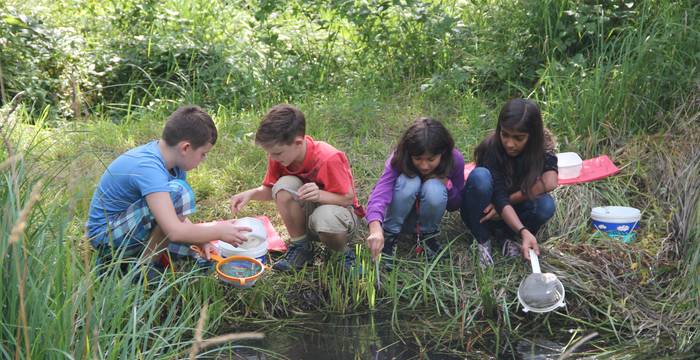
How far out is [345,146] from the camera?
5.24 metres

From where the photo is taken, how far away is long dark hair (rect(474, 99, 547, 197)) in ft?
12.9

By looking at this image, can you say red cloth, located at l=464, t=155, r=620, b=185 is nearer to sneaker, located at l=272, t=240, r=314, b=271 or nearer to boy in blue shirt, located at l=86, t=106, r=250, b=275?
sneaker, located at l=272, t=240, r=314, b=271

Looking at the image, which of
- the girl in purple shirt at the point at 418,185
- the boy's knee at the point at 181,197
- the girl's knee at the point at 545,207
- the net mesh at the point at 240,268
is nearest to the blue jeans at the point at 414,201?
the girl in purple shirt at the point at 418,185

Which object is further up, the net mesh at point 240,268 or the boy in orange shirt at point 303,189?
the boy in orange shirt at point 303,189

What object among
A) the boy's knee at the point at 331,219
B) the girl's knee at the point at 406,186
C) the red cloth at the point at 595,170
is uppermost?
the girl's knee at the point at 406,186

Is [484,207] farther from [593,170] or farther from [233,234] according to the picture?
[233,234]

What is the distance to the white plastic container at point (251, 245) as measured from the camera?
12.7 feet

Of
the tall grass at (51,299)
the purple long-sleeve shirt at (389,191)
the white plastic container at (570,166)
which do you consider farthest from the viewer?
the white plastic container at (570,166)

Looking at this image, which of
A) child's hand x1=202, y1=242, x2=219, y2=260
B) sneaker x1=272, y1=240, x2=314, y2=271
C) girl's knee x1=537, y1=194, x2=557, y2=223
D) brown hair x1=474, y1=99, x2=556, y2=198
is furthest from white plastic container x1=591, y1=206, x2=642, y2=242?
child's hand x1=202, y1=242, x2=219, y2=260

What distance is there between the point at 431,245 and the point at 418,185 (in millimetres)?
390

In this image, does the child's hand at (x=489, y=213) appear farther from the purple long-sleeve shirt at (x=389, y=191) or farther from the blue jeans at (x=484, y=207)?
the purple long-sleeve shirt at (x=389, y=191)

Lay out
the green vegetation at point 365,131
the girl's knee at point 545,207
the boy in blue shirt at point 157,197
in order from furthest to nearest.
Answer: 1. the girl's knee at point 545,207
2. the boy in blue shirt at point 157,197
3. the green vegetation at point 365,131

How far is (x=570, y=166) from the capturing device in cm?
454

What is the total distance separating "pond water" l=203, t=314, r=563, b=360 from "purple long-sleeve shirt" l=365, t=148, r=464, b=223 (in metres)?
0.47
